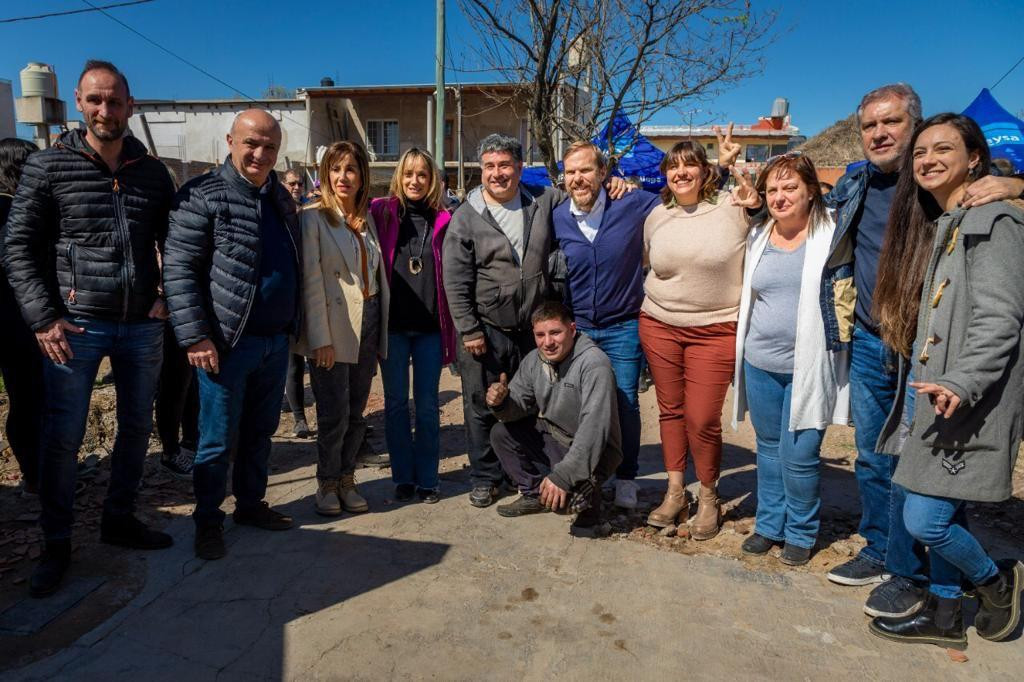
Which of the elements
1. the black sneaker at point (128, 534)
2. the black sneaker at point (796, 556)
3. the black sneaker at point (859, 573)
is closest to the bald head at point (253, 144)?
the black sneaker at point (128, 534)

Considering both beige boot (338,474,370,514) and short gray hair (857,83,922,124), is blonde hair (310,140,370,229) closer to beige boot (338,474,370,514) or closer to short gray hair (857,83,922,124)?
beige boot (338,474,370,514)

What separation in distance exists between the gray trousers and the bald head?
0.85 meters

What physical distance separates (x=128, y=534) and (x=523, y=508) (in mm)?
2032

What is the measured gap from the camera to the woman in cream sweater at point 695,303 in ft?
11.2

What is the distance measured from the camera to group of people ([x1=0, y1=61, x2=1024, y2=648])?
2.50 m

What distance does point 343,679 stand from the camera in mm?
2486

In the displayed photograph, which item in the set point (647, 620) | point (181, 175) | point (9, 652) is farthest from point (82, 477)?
point (181, 175)

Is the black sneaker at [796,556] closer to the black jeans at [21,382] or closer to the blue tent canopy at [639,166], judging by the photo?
Answer: the black jeans at [21,382]

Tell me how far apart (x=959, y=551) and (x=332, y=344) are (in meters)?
2.89

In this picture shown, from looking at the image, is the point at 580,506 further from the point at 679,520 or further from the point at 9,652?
the point at 9,652

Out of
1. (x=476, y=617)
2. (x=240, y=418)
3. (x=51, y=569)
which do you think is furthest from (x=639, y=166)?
(x=51, y=569)

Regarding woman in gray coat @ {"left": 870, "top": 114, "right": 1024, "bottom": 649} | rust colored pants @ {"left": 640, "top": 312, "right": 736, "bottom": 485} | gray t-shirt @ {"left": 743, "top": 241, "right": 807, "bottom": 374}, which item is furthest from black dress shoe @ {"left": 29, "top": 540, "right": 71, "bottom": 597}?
woman in gray coat @ {"left": 870, "top": 114, "right": 1024, "bottom": 649}

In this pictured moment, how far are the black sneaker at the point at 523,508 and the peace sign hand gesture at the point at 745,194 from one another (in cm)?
194

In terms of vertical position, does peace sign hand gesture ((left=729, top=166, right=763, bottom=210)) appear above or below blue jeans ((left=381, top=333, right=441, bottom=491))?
above
